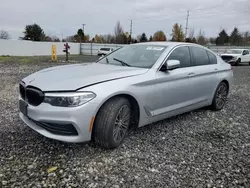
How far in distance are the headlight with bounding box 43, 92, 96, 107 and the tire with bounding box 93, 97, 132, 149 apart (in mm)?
Result: 280

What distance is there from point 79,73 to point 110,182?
147cm

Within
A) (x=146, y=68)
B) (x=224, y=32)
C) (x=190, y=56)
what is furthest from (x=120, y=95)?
(x=224, y=32)

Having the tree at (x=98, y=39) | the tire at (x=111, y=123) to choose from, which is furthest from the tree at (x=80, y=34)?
the tire at (x=111, y=123)

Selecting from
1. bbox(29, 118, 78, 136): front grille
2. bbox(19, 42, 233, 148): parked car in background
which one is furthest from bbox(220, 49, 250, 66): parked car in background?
bbox(29, 118, 78, 136): front grille

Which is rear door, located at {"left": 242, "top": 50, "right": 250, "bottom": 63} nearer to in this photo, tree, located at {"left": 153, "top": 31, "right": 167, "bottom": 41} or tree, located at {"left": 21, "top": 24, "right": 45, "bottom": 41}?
tree, located at {"left": 153, "top": 31, "right": 167, "bottom": 41}

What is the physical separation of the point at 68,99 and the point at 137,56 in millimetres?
1694

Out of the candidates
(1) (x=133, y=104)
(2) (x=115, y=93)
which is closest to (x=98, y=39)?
(1) (x=133, y=104)

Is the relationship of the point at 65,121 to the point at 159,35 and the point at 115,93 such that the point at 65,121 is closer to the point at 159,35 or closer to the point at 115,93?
the point at 115,93

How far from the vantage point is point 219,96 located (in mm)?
4973

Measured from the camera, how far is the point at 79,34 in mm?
59844

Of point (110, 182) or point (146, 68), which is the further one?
point (146, 68)

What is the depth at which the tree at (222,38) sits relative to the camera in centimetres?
5697

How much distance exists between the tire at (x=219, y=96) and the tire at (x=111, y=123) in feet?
8.41

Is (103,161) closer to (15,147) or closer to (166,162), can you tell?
(166,162)
